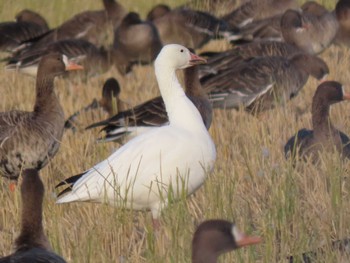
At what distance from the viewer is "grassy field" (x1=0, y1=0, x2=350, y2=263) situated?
5.14 m

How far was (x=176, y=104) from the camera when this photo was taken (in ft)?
21.6

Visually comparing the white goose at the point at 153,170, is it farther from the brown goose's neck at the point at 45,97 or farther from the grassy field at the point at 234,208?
the brown goose's neck at the point at 45,97

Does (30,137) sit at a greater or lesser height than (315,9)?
lesser

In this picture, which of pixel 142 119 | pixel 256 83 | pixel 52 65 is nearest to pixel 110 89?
pixel 256 83

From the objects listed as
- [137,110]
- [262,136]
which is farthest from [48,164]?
[262,136]

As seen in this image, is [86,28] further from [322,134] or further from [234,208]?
[234,208]

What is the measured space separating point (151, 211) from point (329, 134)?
2099mm

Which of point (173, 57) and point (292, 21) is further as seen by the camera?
point (292, 21)

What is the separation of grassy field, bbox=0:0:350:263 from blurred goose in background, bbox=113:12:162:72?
5146 mm

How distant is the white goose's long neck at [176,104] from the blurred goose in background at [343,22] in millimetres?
8015

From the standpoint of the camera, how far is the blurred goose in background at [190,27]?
15484 mm

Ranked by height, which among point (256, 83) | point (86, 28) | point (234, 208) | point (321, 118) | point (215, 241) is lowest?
point (215, 241)

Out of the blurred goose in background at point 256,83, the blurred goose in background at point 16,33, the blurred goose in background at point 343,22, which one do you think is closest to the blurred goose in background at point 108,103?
the blurred goose in background at point 256,83

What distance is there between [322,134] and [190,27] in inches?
310
